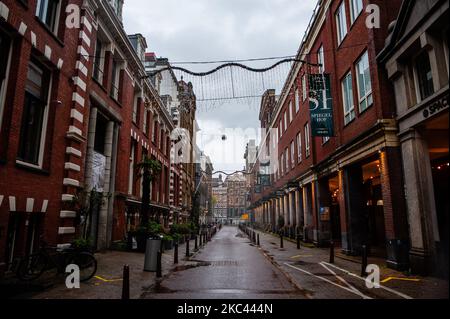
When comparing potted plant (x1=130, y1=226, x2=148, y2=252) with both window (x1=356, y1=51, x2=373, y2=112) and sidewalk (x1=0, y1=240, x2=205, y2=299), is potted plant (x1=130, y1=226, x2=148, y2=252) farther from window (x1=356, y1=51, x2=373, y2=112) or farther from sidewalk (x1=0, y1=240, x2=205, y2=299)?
window (x1=356, y1=51, x2=373, y2=112)

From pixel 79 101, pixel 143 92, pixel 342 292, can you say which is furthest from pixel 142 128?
pixel 342 292

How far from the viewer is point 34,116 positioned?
10578 mm

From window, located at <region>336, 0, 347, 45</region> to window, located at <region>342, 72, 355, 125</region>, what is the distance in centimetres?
249

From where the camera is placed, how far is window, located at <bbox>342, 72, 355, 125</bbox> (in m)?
15.9

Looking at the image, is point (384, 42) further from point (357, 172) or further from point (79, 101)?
point (79, 101)

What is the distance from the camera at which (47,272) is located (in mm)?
9883

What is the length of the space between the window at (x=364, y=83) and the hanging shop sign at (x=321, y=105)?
1715 millimetres

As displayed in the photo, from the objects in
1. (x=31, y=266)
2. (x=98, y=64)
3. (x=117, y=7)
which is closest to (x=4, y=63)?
(x=31, y=266)

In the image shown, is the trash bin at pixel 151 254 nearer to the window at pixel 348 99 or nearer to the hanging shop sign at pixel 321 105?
the hanging shop sign at pixel 321 105

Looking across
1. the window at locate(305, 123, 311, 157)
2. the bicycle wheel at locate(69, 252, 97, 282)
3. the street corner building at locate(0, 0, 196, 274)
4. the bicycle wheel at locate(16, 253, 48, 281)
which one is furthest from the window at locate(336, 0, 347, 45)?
the bicycle wheel at locate(16, 253, 48, 281)

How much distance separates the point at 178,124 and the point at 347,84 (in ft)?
76.1

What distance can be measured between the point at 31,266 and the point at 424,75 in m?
13.8

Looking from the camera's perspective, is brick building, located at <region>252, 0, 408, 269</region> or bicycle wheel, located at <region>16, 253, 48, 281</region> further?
→ brick building, located at <region>252, 0, 408, 269</region>

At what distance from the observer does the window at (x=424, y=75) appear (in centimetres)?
1023
